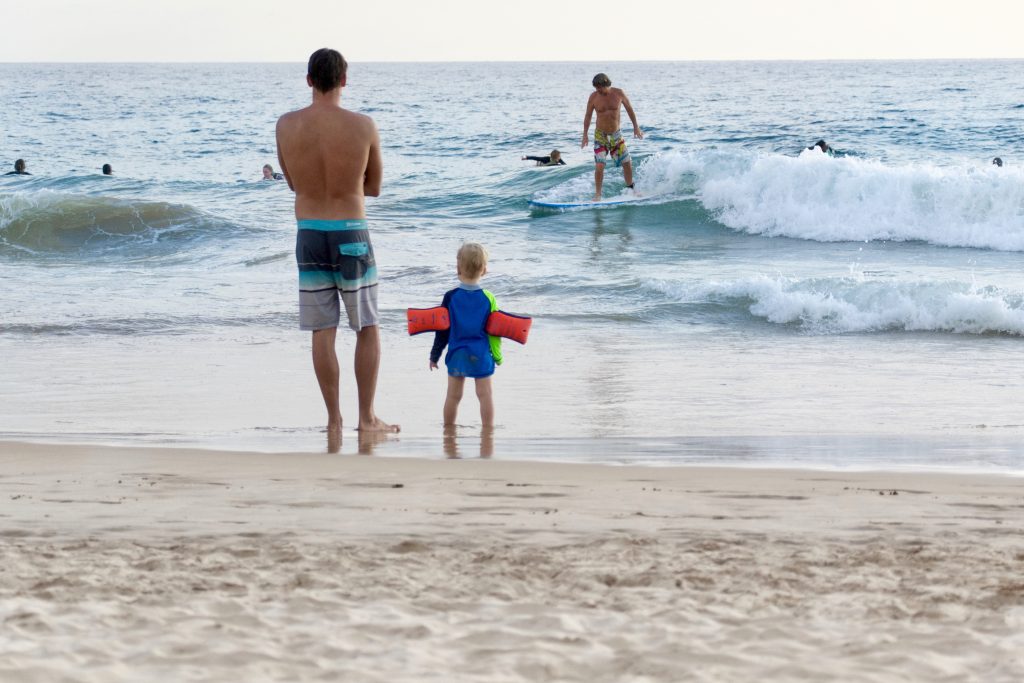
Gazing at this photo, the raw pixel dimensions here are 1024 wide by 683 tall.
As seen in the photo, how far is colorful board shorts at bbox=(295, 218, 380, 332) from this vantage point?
542 centimetres

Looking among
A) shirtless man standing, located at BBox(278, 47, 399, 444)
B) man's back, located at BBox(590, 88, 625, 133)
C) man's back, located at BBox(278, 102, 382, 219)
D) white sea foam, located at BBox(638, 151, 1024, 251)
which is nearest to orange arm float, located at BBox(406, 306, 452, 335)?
shirtless man standing, located at BBox(278, 47, 399, 444)

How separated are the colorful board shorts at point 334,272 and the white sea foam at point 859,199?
37.5 ft

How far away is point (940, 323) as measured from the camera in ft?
29.6

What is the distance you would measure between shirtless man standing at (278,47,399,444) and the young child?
1.26 feet

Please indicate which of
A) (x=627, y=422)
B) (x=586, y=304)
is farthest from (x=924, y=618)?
(x=586, y=304)

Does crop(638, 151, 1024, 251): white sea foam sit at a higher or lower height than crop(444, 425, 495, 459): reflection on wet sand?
higher

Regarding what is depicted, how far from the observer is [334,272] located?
5.52 metres

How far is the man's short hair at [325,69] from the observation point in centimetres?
527

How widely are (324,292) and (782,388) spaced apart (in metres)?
2.89

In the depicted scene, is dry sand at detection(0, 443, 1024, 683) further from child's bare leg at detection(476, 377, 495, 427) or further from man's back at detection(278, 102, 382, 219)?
man's back at detection(278, 102, 382, 219)

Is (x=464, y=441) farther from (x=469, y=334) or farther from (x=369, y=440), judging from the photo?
(x=469, y=334)

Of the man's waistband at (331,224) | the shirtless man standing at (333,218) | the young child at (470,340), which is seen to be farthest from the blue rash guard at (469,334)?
the man's waistband at (331,224)

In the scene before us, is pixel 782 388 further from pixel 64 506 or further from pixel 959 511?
pixel 64 506

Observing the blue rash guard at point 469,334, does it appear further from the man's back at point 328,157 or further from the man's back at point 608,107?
the man's back at point 608,107
